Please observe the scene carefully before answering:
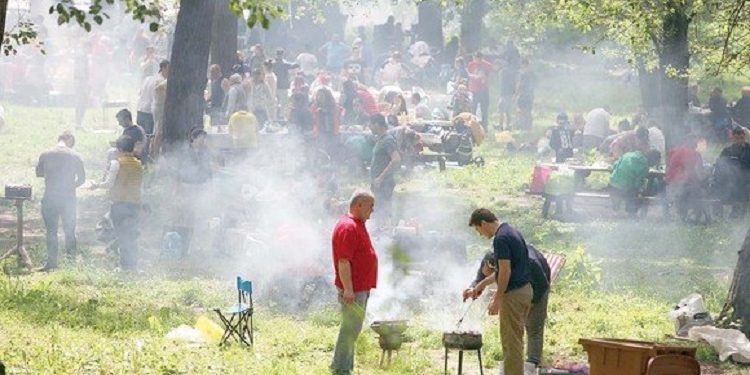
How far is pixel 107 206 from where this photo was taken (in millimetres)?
23109

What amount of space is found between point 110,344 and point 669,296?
7127 millimetres

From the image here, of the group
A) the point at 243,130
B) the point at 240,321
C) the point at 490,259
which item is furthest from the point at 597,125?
the point at 240,321

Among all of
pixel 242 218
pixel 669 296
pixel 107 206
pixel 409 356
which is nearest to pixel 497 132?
pixel 107 206

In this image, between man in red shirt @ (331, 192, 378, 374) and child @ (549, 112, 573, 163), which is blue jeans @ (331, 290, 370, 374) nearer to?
man in red shirt @ (331, 192, 378, 374)

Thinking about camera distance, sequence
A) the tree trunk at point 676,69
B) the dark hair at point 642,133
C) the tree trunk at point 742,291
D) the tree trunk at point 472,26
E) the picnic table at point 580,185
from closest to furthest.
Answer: the tree trunk at point 742,291
the picnic table at point 580,185
the dark hair at point 642,133
the tree trunk at point 676,69
the tree trunk at point 472,26

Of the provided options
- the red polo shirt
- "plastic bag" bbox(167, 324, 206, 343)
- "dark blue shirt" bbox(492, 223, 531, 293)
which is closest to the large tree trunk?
"plastic bag" bbox(167, 324, 206, 343)

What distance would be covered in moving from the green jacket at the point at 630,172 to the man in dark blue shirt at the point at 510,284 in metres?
10.7

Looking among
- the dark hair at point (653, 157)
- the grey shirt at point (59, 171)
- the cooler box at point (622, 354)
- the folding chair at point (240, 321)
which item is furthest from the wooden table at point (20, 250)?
the dark hair at point (653, 157)

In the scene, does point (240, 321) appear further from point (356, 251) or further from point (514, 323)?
point (514, 323)

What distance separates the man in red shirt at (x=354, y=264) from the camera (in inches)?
468

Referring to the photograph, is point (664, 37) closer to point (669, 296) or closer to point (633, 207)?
point (633, 207)

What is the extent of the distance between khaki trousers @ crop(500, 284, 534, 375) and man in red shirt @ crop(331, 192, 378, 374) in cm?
119

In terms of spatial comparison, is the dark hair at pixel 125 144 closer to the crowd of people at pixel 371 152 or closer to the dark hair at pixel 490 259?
the crowd of people at pixel 371 152

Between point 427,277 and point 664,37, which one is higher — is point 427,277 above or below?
below
